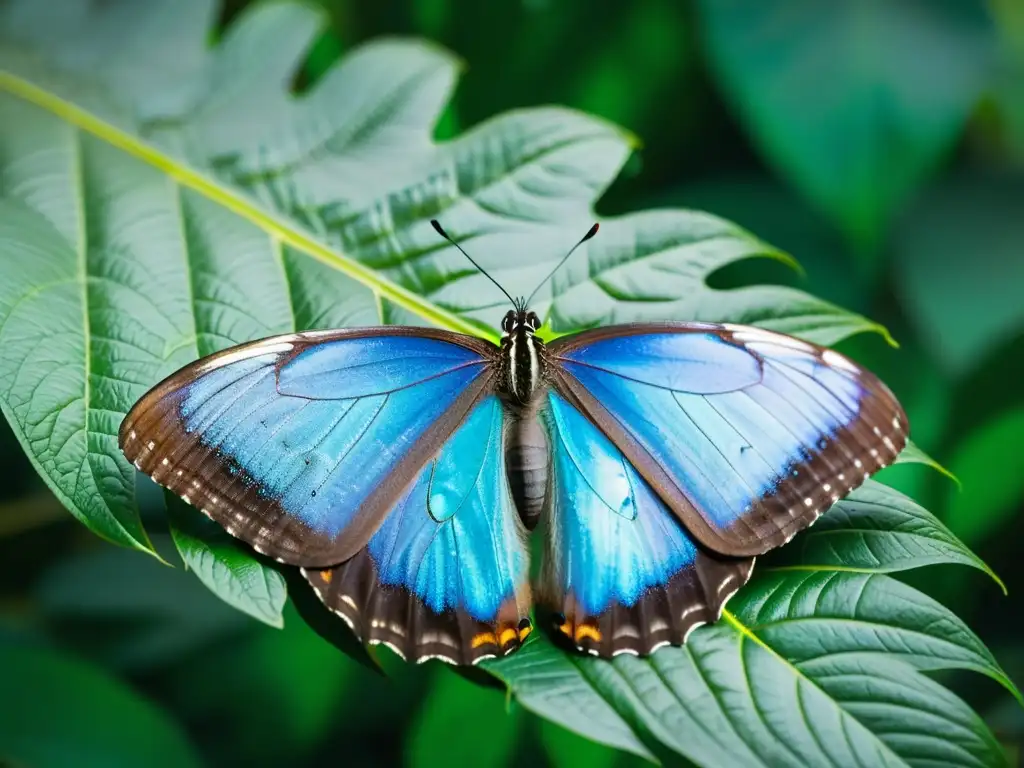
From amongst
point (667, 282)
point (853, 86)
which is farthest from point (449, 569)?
point (853, 86)

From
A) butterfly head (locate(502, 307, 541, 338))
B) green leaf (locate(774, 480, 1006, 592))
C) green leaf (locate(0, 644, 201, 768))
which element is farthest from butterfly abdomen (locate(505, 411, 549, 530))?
green leaf (locate(0, 644, 201, 768))

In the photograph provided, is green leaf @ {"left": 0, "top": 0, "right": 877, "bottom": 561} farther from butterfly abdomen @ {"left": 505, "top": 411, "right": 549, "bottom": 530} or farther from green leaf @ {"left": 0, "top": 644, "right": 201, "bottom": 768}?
green leaf @ {"left": 0, "top": 644, "right": 201, "bottom": 768}

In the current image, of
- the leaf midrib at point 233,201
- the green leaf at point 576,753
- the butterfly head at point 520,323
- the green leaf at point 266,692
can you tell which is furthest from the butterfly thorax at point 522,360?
the green leaf at point 266,692

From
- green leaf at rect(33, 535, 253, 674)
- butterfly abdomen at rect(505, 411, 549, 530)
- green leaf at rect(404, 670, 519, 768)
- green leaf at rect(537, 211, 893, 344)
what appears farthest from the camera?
green leaf at rect(33, 535, 253, 674)

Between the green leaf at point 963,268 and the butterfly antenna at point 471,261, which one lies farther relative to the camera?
the green leaf at point 963,268

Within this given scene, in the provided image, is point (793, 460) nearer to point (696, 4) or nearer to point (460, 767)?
point (460, 767)

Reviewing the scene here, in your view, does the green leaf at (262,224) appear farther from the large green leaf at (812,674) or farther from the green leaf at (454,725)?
the green leaf at (454,725)

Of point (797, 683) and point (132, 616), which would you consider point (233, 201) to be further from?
point (797, 683)
